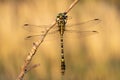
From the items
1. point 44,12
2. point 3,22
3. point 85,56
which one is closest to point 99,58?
point 85,56

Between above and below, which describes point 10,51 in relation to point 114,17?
below

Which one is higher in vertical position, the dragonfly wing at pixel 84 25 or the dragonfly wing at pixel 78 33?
the dragonfly wing at pixel 84 25

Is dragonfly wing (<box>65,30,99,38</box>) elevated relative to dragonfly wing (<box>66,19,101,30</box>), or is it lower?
lower

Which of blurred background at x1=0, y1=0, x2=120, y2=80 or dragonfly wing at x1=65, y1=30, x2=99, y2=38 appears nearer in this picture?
blurred background at x1=0, y1=0, x2=120, y2=80

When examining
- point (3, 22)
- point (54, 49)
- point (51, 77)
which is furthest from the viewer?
point (3, 22)

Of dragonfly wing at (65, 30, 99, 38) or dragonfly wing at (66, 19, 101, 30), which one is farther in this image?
dragonfly wing at (65, 30, 99, 38)

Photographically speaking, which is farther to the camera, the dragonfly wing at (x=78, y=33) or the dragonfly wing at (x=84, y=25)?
the dragonfly wing at (x=78, y=33)

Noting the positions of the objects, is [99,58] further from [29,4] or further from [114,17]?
[29,4]

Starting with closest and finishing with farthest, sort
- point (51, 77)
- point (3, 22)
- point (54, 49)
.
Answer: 1. point (51, 77)
2. point (54, 49)
3. point (3, 22)
